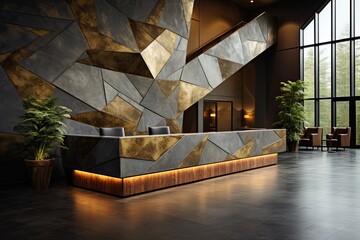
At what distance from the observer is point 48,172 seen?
19.9ft

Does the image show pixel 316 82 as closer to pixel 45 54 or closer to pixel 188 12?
pixel 188 12

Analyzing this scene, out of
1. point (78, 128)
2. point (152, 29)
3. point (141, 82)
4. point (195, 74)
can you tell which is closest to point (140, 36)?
point (152, 29)

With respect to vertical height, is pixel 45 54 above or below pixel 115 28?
below

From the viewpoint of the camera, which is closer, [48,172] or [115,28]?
[48,172]

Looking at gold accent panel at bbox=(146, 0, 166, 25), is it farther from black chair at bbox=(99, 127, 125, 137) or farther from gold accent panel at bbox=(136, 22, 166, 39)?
black chair at bbox=(99, 127, 125, 137)

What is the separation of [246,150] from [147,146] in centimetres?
316

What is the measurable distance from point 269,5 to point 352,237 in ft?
46.2

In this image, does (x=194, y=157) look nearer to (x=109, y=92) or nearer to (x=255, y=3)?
(x=109, y=92)

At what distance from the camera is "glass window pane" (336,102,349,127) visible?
1355 cm

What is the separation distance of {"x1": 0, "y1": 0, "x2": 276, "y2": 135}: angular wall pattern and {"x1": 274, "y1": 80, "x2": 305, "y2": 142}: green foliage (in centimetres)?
357

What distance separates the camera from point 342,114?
538 inches

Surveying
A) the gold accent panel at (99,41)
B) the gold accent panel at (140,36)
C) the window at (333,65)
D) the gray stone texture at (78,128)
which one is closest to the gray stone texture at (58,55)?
the gold accent panel at (99,41)

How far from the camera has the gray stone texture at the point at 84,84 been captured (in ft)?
24.1

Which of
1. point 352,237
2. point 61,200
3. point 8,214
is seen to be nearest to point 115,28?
point 61,200
